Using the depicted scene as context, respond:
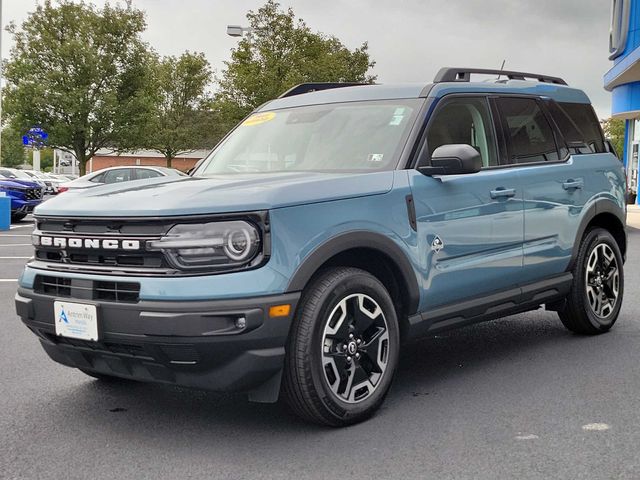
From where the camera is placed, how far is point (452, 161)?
4.43m

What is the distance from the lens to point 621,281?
648 cm

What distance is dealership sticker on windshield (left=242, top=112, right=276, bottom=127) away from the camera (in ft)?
18.0

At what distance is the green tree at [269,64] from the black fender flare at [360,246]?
33367 millimetres

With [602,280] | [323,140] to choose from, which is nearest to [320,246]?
[323,140]

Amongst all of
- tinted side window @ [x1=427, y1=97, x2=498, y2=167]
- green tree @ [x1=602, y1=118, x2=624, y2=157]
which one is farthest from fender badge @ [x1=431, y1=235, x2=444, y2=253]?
green tree @ [x1=602, y1=118, x2=624, y2=157]

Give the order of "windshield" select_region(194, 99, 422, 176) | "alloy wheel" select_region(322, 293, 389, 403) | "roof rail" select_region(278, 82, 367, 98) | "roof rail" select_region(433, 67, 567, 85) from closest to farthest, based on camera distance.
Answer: "alloy wheel" select_region(322, 293, 389, 403) → "windshield" select_region(194, 99, 422, 176) → "roof rail" select_region(433, 67, 567, 85) → "roof rail" select_region(278, 82, 367, 98)

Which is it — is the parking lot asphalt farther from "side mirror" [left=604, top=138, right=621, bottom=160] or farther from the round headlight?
"side mirror" [left=604, top=138, right=621, bottom=160]

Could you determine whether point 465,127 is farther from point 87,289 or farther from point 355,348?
point 87,289

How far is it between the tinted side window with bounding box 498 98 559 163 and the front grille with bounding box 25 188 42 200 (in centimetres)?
1761

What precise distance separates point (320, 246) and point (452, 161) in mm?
1038

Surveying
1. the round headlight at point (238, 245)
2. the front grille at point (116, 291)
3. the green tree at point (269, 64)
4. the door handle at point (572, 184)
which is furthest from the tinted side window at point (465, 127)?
the green tree at point (269, 64)

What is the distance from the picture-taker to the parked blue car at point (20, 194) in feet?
67.1

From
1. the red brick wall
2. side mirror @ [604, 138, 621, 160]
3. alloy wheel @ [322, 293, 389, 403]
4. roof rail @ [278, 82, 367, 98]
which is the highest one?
the red brick wall

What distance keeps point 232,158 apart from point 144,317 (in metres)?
1.96
